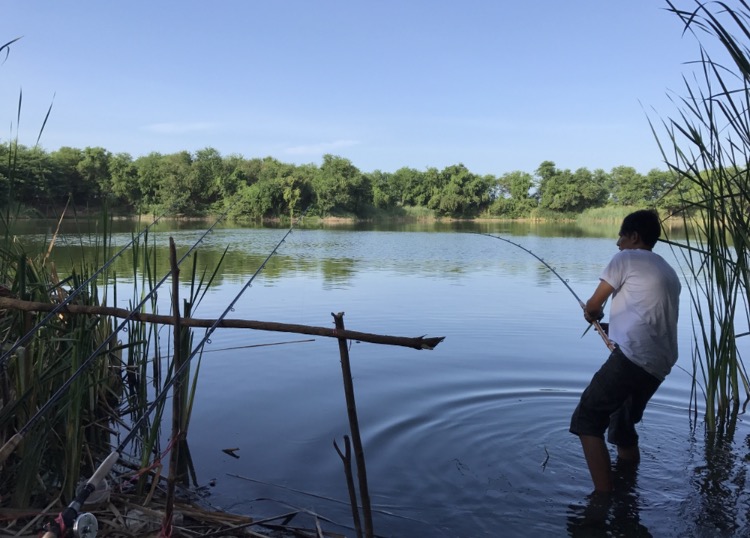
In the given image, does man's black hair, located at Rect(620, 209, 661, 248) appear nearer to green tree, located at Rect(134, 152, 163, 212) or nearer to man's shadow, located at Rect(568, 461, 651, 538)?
man's shadow, located at Rect(568, 461, 651, 538)

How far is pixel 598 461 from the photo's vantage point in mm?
3197

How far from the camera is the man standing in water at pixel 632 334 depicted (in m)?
3.10

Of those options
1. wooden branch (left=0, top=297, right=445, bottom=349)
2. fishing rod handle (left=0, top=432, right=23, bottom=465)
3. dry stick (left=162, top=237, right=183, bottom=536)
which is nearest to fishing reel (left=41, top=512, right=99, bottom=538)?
dry stick (left=162, top=237, right=183, bottom=536)

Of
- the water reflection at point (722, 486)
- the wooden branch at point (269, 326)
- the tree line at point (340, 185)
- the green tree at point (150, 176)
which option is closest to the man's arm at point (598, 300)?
the water reflection at point (722, 486)

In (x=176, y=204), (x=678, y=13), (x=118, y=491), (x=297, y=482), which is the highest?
(x=678, y=13)

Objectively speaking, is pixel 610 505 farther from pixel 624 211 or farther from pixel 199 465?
pixel 624 211

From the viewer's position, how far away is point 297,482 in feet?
11.6

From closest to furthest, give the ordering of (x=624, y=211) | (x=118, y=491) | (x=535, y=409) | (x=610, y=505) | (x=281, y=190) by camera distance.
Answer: (x=118, y=491)
(x=610, y=505)
(x=535, y=409)
(x=624, y=211)
(x=281, y=190)

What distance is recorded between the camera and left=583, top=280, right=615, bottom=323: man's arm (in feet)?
10.7

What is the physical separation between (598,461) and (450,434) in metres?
1.36

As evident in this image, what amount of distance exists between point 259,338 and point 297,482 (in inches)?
163

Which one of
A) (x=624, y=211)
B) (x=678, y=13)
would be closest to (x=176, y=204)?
(x=678, y=13)

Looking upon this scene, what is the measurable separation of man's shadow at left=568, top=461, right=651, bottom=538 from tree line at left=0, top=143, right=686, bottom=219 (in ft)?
143

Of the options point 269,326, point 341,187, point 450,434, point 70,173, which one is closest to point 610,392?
point 450,434
